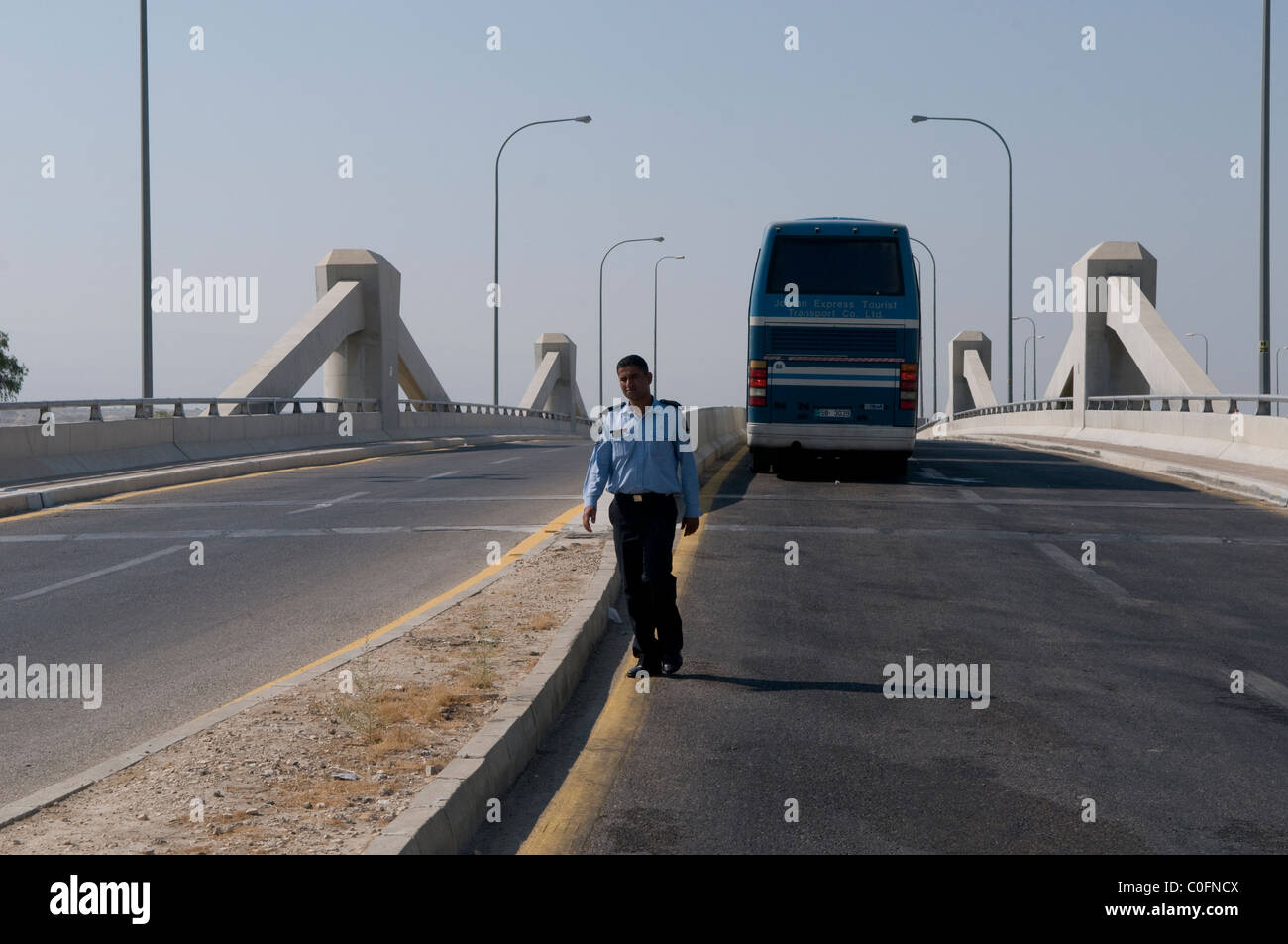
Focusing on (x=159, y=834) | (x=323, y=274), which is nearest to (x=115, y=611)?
(x=159, y=834)

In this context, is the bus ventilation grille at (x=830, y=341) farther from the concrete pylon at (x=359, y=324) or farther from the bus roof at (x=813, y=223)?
the concrete pylon at (x=359, y=324)

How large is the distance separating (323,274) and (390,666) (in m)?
31.2

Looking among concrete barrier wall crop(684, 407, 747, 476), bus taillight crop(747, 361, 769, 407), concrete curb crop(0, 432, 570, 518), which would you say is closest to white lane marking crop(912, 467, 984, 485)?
bus taillight crop(747, 361, 769, 407)

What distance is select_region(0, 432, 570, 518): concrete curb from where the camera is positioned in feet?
58.1

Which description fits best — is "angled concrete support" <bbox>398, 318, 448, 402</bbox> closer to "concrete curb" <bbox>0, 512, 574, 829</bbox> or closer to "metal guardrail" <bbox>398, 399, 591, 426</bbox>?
"metal guardrail" <bbox>398, 399, 591, 426</bbox>

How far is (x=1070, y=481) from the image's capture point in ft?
71.3

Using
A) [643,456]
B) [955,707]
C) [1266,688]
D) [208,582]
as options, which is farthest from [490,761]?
[208,582]

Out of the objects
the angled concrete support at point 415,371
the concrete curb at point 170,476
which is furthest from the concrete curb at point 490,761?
the angled concrete support at point 415,371

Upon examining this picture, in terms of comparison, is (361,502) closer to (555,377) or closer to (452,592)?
(452,592)

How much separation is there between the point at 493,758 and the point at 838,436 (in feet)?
51.1

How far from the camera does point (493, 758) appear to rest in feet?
19.2

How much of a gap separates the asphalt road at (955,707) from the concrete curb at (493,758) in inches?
4.4

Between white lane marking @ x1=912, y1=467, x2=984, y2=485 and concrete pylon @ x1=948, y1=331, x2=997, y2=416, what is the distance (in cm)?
6138
